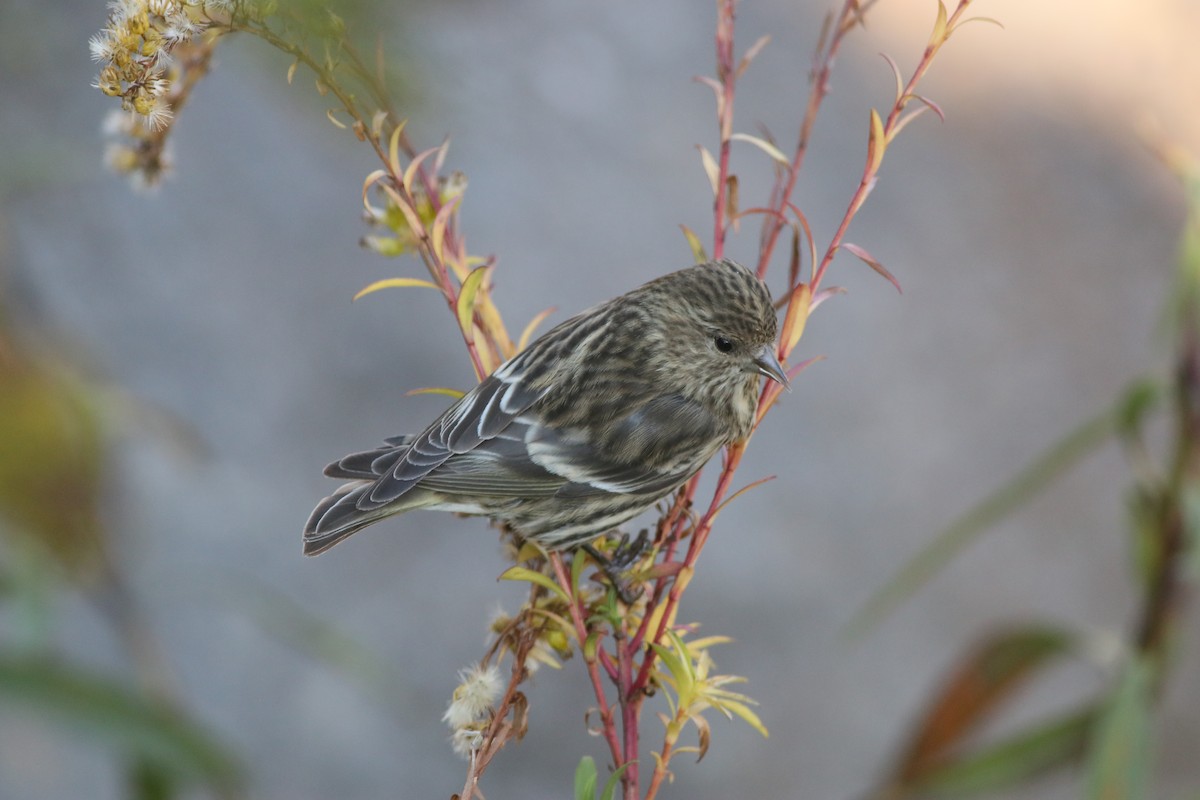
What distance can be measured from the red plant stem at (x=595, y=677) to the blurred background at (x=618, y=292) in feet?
5.57

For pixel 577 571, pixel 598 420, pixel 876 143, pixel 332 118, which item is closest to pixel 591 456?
pixel 598 420

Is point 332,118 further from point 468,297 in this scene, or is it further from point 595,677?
point 595,677

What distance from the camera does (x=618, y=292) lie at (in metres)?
3.39

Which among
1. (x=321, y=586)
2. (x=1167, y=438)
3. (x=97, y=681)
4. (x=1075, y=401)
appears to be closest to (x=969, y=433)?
(x=1075, y=401)

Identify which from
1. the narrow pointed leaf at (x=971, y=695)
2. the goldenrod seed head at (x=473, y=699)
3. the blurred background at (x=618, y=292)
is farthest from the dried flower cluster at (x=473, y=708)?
the blurred background at (x=618, y=292)

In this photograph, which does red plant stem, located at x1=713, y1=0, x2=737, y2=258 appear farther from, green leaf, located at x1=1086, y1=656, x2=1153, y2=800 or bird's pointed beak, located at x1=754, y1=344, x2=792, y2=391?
green leaf, located at x1=1086, y1=656, x2=1153, y2=800

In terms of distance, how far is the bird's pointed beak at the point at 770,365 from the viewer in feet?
3.10

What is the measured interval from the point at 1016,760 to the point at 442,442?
3.11ft

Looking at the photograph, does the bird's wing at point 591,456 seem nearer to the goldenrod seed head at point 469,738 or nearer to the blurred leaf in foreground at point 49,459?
the blurred leaf in foreground at point 49,459

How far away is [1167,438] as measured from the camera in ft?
12.1

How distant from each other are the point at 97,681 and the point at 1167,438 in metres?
3.30

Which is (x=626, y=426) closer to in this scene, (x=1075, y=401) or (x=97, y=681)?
(x=97, y=681)

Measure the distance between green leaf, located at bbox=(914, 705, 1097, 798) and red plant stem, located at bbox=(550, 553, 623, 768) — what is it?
1071 mm

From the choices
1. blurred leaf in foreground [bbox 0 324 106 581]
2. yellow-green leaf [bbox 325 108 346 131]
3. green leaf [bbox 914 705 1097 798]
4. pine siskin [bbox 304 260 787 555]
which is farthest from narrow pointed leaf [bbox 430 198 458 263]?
green leaf [bbox 914 705 1097 798]
